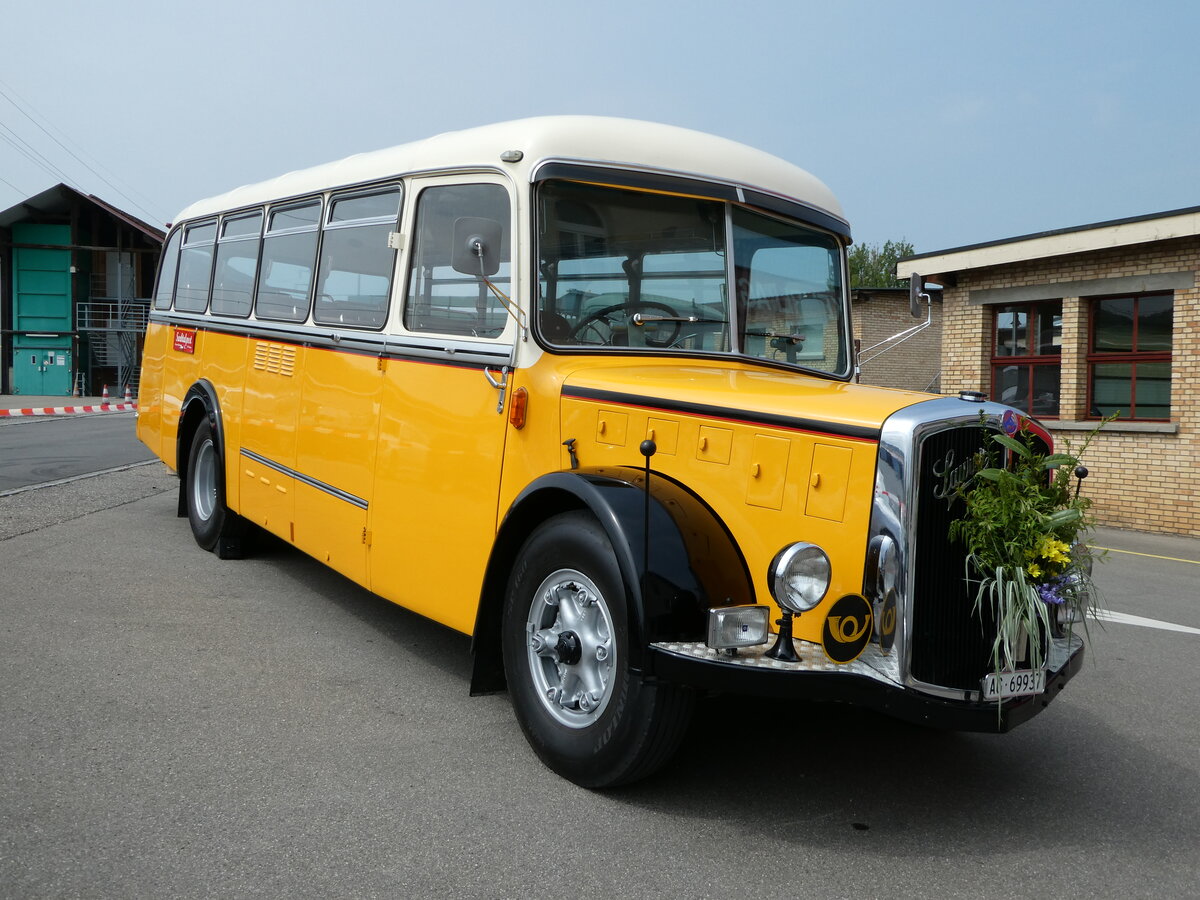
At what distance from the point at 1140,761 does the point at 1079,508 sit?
1497mm

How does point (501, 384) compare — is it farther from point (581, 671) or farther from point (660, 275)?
point (581, 671)

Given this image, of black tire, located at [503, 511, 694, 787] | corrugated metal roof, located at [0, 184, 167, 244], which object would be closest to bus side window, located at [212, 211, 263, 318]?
black tire, located at [503, 511, 694, 787]

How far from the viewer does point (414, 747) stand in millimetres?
4125

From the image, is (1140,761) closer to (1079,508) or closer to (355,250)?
(1079,508)

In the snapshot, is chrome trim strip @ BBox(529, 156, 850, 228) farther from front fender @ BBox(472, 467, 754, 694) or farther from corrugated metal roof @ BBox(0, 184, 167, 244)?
corrugated metal roof @ BBox(0, 184, 167, 244)

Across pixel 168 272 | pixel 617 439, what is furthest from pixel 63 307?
pixel 617 439

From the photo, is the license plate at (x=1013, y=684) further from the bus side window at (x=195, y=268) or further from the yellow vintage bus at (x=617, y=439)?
the bus side window at (x=195, y=268)

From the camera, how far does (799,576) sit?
10.7 feet

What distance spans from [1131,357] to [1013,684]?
12.3m

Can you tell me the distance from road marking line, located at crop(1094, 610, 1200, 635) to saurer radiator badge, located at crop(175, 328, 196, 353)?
6750mm

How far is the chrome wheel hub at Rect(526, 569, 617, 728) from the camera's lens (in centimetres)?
373

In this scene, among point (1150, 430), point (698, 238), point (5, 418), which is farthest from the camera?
point (5, 418)

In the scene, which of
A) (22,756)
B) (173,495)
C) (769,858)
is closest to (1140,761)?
(769,858)

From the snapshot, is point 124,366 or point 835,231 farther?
point 124,366
